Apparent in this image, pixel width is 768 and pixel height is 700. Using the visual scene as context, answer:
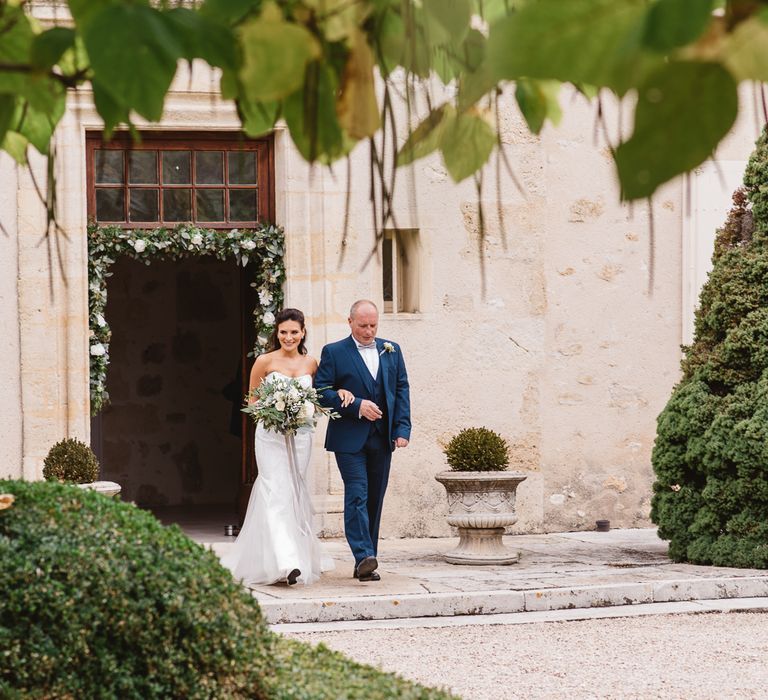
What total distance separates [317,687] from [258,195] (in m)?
7.52

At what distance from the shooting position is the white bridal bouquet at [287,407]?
28.8 ft

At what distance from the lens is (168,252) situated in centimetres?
1083

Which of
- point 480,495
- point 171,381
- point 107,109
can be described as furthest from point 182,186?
point 107,109

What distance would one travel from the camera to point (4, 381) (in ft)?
34.5

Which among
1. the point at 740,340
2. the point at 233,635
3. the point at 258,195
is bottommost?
the point at 233,635

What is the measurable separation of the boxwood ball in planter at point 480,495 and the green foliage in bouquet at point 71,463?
93.4 inches

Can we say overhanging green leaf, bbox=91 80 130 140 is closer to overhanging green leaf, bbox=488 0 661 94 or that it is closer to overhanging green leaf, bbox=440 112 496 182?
overhanging green leaf, bbox=440 112 496 182

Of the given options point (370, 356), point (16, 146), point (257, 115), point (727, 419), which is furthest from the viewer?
point (727, 419)

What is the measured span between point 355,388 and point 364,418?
0.24 m

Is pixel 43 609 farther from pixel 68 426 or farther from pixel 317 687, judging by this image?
pixel 68 426

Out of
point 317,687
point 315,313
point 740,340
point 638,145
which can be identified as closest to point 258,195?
point 315,313

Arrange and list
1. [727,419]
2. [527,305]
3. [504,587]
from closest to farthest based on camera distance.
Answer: [504,587]
[727,419]
[527,305]

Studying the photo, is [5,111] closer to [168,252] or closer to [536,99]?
[536,99]

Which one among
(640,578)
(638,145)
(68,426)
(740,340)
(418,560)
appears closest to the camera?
(638,145)
